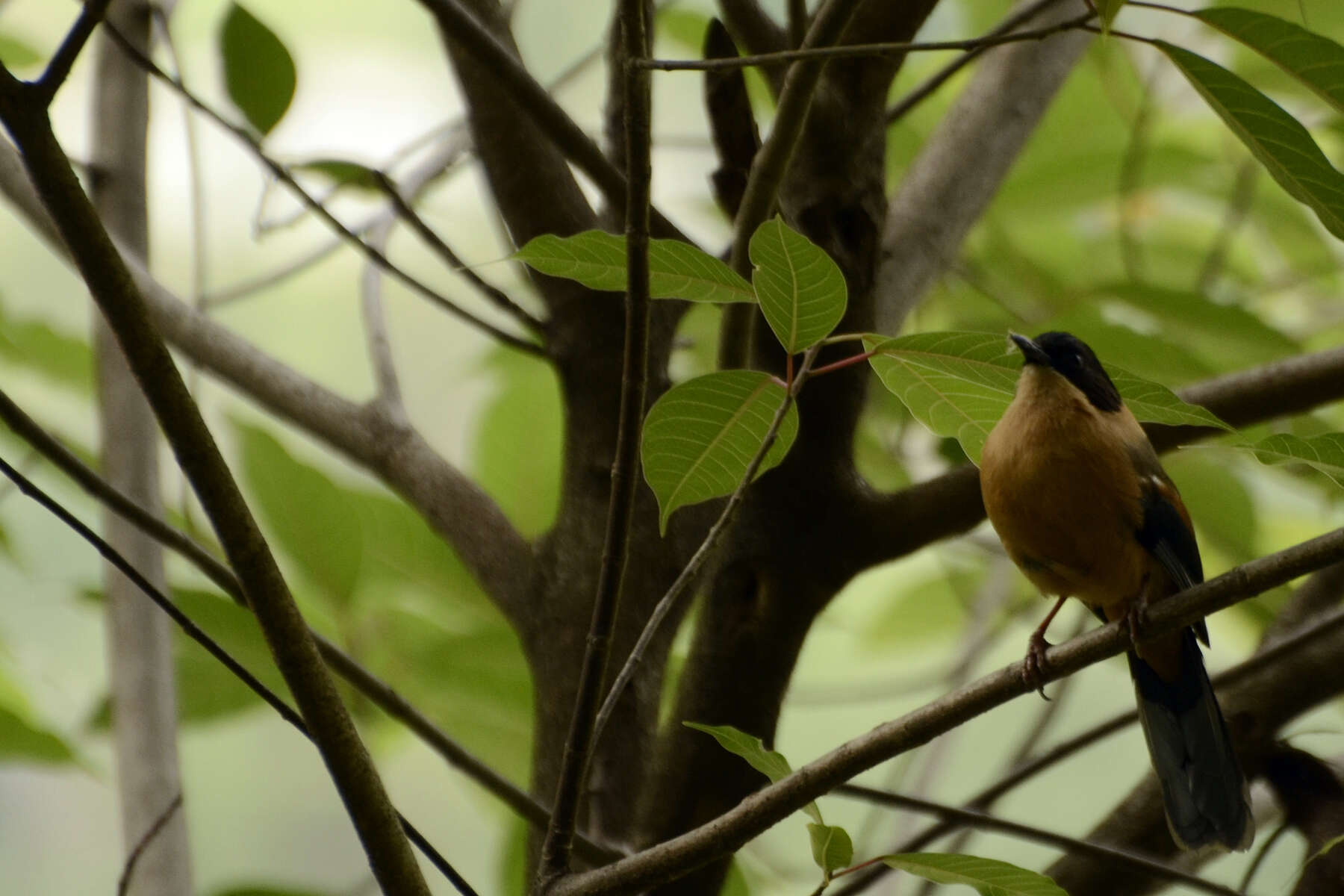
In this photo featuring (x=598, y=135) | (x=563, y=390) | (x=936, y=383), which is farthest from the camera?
(x=598, y=135)

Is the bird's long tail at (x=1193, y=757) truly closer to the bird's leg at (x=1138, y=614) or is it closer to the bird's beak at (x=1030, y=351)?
the bird's leg at (x=1138, y=614)

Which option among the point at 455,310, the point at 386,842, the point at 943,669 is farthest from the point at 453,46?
the point at 943,669

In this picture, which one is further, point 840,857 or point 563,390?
point 563,390

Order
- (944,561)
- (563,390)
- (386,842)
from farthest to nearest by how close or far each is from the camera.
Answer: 1. (944,561)
2. (563,390)
3. (386,842)

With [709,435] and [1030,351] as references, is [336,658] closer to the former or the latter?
[709,435]

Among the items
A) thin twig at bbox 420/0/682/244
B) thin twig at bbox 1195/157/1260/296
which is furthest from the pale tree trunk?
thin twig at bbox 1195/157/1260/296

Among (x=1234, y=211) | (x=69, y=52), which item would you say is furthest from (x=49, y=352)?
(x=1234, y=211)

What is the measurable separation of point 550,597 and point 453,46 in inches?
20.8

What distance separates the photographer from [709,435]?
0.78 meters

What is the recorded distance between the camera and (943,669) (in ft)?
6.08

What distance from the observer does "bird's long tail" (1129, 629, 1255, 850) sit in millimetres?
1122

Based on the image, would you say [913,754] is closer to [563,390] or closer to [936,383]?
[563,390]

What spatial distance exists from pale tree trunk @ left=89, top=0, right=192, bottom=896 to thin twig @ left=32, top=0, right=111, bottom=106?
0.42 metres

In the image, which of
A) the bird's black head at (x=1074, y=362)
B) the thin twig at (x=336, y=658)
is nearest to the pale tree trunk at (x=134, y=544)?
the thin twig at (x=336, y=658)
